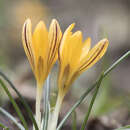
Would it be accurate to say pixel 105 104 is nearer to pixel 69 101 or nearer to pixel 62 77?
pixel 69 101

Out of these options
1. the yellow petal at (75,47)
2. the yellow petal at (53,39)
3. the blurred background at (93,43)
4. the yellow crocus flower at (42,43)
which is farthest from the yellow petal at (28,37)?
the blurred background at (93,43)

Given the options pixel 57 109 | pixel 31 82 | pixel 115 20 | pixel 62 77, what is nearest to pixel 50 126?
pixel 57 109

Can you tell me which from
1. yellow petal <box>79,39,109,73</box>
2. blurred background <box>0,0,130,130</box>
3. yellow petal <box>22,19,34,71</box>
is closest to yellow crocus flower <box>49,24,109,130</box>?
yellow petal <box>79,39,109,73</box>

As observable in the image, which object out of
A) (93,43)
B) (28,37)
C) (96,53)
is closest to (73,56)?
(96,53)

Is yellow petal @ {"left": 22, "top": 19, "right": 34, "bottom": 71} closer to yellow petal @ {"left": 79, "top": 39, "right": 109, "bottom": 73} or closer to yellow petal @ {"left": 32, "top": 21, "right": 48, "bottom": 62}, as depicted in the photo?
yellow petal @ {"left": 32, "top": 21, "right": 48, "bottom": 62}

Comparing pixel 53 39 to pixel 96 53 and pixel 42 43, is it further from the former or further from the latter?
pixel 96 53

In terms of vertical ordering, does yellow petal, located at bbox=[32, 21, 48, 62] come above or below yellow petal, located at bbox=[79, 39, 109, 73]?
above

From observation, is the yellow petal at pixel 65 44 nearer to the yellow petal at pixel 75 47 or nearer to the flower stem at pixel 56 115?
the yellow petal at pixel 75 47
